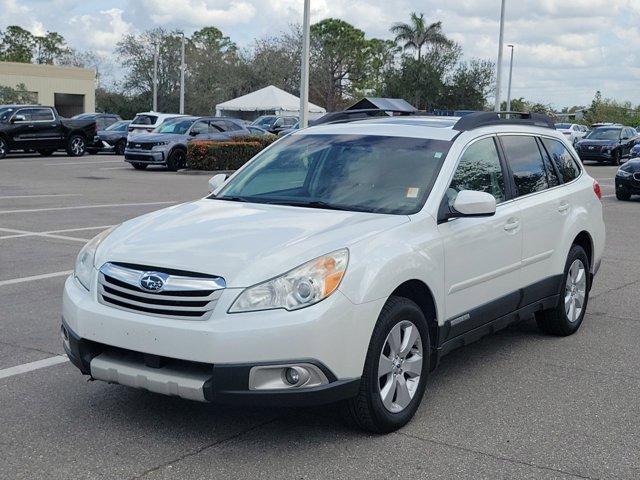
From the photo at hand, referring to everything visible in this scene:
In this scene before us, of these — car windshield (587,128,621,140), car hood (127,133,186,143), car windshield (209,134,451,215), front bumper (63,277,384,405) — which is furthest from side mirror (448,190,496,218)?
car windshield (587,128,621,140)

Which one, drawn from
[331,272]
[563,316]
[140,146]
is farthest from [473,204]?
[140,146]

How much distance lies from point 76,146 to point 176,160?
7148mm

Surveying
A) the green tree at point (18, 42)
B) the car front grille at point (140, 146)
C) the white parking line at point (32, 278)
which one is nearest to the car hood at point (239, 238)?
the white parking line at point (32, 278)

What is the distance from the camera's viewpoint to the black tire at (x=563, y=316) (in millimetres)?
6684

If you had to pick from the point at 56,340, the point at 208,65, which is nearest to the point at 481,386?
the point at 56,340

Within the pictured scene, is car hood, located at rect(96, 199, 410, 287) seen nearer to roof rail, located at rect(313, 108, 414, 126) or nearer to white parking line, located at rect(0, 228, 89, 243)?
roof rail, located at rect(313, 108, 414, 126)

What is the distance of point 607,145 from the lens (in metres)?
35.6

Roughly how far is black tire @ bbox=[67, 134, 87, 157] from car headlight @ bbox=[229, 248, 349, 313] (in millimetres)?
28823

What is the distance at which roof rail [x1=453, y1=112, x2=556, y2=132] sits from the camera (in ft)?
19.0

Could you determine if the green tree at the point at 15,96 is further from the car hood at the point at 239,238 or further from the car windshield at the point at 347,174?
the car hood at the point at 239,238

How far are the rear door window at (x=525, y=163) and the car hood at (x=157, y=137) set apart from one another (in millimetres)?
20514

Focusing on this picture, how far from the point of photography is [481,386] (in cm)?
550

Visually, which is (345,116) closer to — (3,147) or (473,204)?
(473,204)

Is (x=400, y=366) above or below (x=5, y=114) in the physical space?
below
